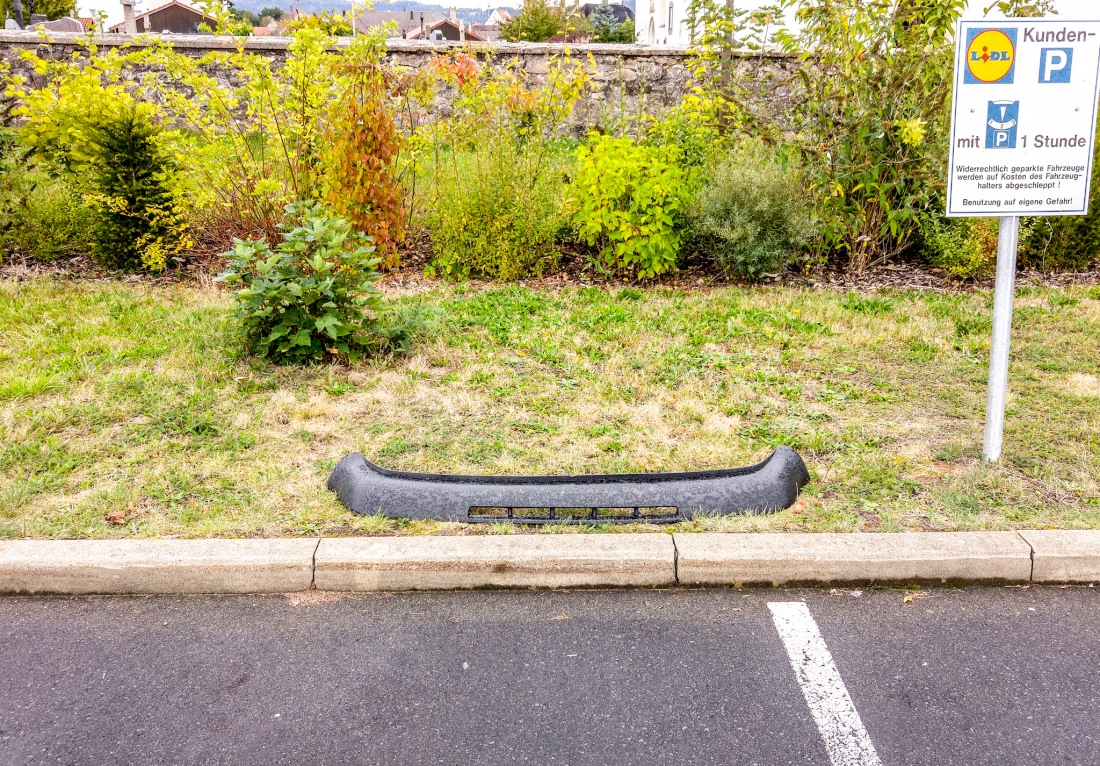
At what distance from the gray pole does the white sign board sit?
157 millimetres

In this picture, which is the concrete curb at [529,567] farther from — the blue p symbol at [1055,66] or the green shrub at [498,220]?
the green shrub at [498,220]

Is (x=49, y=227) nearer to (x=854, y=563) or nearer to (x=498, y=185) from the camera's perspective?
(x=498, y=185)

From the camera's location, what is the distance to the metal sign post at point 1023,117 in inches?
148

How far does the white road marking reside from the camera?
2543 mm

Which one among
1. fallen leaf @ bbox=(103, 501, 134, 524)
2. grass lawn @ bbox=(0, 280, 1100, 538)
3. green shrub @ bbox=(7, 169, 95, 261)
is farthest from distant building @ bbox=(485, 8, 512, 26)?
fallen leaf @ bbox=(103, 501, 134, 524)

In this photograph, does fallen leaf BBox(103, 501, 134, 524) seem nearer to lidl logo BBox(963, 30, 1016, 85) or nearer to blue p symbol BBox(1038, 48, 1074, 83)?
lidl logo BBox(963, 30, 1016, 85)

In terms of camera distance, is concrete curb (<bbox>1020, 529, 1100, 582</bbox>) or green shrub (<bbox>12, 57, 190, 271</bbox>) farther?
green shrub (<bbox>12, 57, 190, 271</bbox>)

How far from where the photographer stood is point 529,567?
3439mm

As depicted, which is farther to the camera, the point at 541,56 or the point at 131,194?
the point at 541,56

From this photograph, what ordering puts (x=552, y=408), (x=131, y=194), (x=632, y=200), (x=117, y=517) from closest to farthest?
(x=117, y=517)
(x=552, y=408)
(x=632, y=200)
(x=131, y=194)

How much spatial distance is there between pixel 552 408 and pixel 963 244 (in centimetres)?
467

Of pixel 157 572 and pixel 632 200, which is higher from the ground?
pixel 632 200

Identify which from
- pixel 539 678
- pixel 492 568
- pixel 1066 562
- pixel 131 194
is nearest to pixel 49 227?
pixel 131 194

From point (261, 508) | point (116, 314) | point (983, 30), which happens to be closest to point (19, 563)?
point (261, 508)
